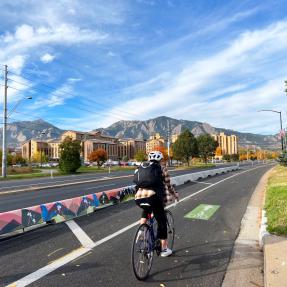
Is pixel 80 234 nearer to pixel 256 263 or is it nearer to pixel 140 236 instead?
pixel 140 236

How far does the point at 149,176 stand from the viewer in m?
5.09

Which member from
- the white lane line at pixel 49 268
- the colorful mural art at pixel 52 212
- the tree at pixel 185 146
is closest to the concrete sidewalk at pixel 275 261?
the white lane line at pixel 49 268

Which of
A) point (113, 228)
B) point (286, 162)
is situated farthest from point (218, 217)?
point (286, 162)

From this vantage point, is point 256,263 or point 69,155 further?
point 69,155

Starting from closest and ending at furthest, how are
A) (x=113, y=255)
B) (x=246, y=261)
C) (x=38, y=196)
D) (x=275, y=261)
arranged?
(x=275, y=261) < (x=246, y=261) < (x=113, y=255) < (x=38, y=196)

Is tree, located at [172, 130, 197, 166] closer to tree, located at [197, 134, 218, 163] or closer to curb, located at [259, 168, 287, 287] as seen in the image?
tree, located at [197, 134, 218, 163]

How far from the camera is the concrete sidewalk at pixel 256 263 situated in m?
4.76

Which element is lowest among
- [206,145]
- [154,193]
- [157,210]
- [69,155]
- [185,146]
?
[157,210]

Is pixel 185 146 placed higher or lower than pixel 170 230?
higher

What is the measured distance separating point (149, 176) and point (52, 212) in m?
4.83

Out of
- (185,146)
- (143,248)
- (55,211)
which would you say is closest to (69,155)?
(185,146)

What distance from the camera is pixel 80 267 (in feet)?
17.5

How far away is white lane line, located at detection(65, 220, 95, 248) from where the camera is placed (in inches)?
265

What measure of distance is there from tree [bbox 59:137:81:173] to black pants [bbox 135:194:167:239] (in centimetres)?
4203
